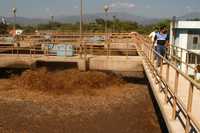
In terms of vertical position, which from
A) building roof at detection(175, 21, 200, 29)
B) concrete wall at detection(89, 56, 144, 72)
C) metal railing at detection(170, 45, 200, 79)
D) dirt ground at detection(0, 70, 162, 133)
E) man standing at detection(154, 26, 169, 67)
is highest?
building roof at detection(175, 21, 200, 29)

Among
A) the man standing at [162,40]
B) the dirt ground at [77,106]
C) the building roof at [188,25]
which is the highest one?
the building roof at [188,25]

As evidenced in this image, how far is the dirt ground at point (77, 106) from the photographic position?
1030 cm

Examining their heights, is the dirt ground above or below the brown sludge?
below

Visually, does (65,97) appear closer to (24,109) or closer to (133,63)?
(24,109)

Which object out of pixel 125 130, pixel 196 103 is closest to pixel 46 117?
pixel 125 130

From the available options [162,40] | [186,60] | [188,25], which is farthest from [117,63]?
[188,25]

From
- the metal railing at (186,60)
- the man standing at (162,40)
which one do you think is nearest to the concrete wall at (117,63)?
the metal railing at (186,60)

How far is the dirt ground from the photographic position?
10305mm

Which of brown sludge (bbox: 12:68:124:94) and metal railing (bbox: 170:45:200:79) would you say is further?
brown sludge (bbox: 12:68:124:94)

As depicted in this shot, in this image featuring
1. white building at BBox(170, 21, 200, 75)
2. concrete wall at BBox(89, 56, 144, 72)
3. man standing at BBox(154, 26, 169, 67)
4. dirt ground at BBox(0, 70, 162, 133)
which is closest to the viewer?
dirt ground at BBox(0, 70, 162, 133)

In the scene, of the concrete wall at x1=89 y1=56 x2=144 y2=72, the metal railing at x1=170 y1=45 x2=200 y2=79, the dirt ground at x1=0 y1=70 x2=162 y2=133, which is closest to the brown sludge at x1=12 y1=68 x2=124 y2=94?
the dirt ground at x1=0 y1=70 x2=162 y2=133

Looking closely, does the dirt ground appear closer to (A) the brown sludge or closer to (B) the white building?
(A) the brown sludge

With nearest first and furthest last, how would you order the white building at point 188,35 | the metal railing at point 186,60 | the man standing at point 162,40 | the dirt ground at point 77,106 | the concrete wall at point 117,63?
the metal railing at point 186,60 < the dirt ground at point 77,106 < the man standing at point 162,40 < the concrete wall at point 117,63 < the white building at point 188,35

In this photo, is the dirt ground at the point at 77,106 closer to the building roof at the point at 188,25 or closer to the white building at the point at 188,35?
the white building at the point at 188,35
